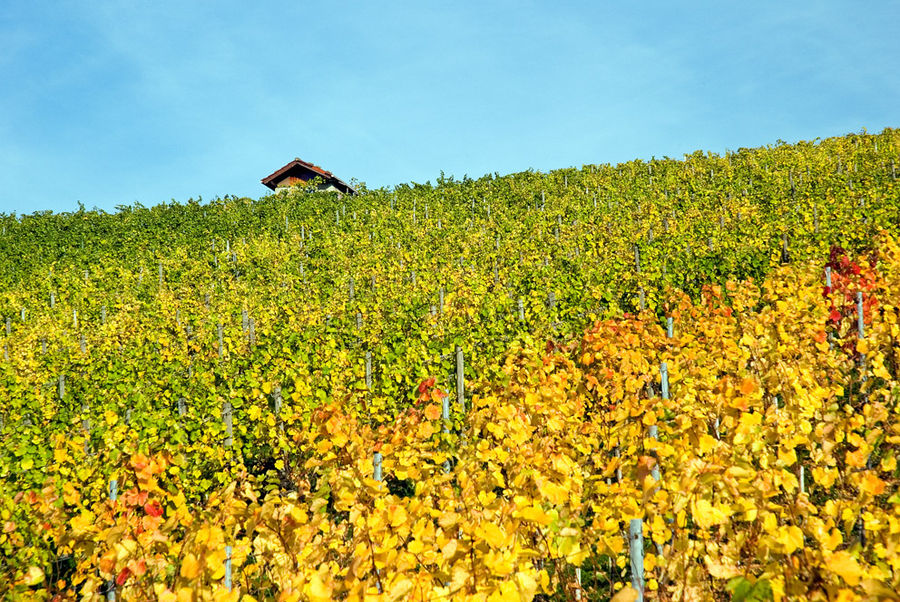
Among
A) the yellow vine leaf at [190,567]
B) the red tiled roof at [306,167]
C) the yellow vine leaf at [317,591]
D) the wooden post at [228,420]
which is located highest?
the red tiled roof at [306,167]

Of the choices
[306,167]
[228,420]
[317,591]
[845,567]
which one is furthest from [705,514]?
[306,167]

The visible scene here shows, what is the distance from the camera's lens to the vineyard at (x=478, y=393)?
2.91 meters

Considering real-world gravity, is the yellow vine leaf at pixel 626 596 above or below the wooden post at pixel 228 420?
above

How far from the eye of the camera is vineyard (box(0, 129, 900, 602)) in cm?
291

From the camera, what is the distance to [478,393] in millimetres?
8789

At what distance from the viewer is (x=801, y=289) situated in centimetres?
880

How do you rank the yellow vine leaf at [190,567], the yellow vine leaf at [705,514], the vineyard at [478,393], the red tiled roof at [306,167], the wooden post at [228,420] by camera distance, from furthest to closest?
the red tiled roof at [306,167], the wooden post at [228,420], the vineyard at [478,393], the yellow vine leaf at [705,514], the yellow vine leaf at [190,567]

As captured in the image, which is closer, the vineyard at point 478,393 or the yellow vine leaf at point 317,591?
the yellow vine leaf at point 317,591

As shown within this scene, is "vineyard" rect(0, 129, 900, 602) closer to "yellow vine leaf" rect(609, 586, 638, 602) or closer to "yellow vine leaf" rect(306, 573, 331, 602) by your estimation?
"yellow vine leaf" rect(306, 573, 331, 602)

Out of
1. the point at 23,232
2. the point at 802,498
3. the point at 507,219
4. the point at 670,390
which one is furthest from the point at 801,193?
the point at 23,232

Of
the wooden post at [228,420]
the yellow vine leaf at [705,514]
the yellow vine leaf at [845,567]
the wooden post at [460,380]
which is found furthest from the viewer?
the wooden post at [460,380]

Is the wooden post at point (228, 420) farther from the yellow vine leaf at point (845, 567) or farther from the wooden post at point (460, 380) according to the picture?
the yellow vine leaf at point (845, 567)

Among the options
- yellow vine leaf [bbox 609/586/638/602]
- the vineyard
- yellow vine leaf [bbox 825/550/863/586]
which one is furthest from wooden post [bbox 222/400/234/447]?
yellow vine leaf [bbox 825/550/863/586]

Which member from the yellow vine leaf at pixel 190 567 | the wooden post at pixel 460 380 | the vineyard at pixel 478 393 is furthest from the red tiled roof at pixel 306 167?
the yellow vine leaf at pixel 190 567
